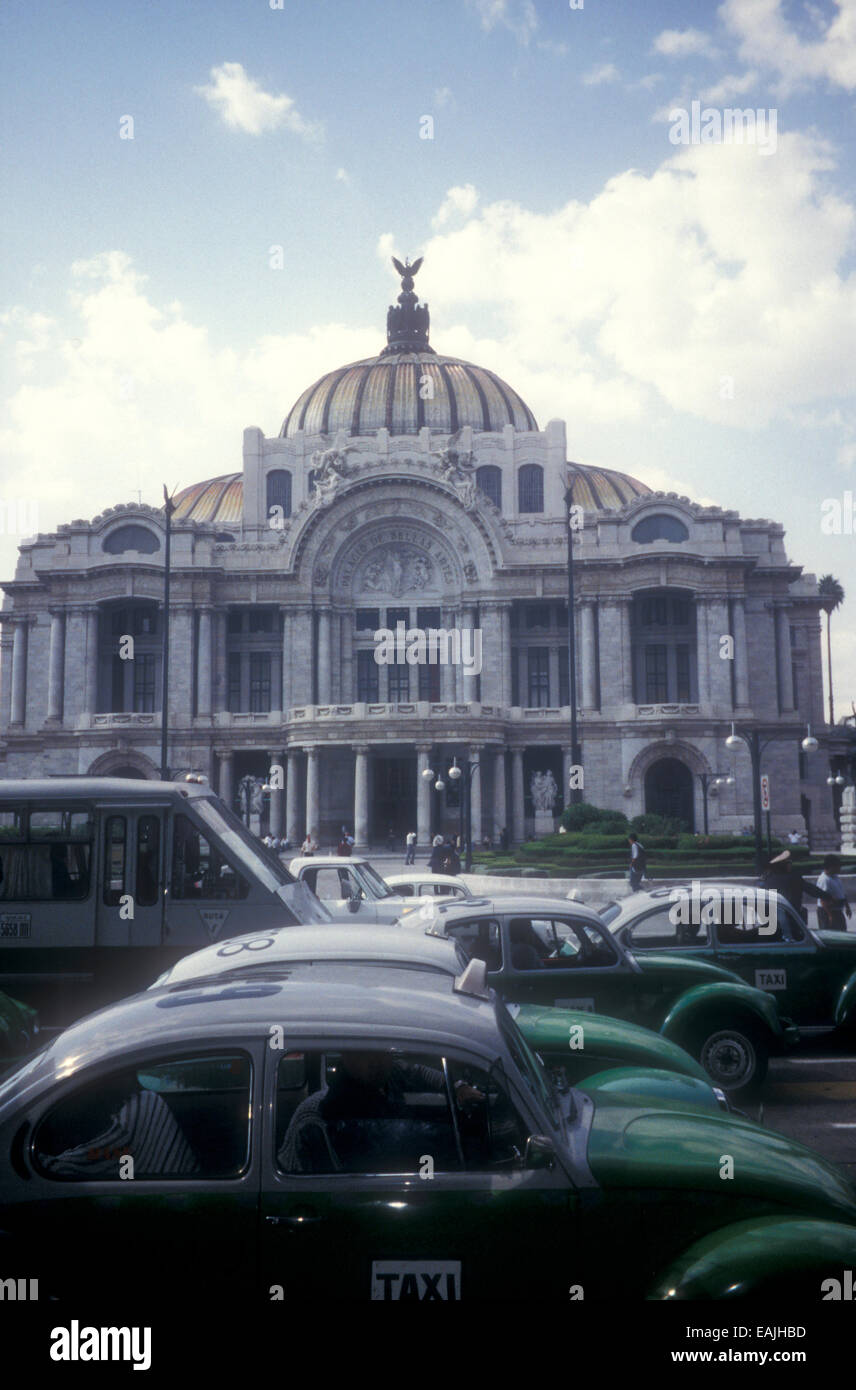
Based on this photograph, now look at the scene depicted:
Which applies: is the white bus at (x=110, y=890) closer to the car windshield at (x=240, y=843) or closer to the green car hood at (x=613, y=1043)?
the car windshield at (x=240, y=843)

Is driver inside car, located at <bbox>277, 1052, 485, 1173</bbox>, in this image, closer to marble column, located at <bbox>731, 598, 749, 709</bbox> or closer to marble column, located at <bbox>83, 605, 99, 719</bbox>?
marble column, located at <bbox>731, 598, 749, 709</bbox>

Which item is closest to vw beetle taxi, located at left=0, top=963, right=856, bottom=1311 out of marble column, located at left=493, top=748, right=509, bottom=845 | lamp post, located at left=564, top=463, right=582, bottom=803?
lamp post, located at left=564, top=463, right=582, bottom=803

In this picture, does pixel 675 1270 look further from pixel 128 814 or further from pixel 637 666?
pixel 637 666

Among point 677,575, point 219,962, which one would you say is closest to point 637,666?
point 677,575

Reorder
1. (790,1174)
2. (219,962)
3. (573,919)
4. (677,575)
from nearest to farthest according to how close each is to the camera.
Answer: (790,1174) < (219,962) < (573,919) < (677,575)

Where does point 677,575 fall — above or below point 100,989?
above

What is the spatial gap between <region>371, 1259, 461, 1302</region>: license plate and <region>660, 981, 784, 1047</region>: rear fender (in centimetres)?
592

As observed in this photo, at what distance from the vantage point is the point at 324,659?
53.5 m

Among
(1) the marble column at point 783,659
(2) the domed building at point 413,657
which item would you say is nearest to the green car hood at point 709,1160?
(2) the domed building at point 413,657

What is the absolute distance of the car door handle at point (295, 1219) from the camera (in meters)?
3.99

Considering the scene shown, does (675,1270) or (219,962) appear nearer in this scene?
(675,1270)

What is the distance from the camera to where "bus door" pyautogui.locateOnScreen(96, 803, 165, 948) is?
11.7m

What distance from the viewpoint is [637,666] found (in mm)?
53125

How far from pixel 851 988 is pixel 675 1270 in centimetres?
770
